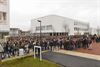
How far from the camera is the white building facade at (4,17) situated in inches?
1123

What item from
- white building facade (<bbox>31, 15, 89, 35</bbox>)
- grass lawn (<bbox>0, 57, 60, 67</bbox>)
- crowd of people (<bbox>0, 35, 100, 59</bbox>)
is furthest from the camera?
white building facade (<bbox>31, 15, 89, 35</bbox>)

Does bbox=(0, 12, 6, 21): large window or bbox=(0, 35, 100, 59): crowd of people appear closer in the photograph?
bbox=(0, 35, 100, 59): crowd of people

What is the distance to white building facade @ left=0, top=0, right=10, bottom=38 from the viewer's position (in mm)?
28519

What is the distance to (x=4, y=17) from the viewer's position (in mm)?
29531

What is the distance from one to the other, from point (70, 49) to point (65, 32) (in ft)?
220

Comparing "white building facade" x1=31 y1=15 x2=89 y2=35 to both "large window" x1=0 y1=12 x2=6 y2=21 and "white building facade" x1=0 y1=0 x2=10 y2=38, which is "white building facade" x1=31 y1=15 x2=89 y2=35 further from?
"large window" x1=0 y1=12 x2=6 y2=21

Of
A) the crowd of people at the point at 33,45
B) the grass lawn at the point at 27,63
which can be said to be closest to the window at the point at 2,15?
the crowd of people at the point at 33,45

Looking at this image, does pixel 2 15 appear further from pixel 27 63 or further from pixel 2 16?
pixel 27 63

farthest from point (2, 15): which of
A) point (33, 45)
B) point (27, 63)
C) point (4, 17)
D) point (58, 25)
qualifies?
point (58, 25)

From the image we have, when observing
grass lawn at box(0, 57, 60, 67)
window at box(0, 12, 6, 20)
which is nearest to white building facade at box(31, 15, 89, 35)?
window at box(0, 12, 6, 20)

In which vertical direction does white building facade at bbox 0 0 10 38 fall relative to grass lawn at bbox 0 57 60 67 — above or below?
above

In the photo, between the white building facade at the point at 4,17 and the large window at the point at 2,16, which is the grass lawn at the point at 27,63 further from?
the large window at the point at 2,16

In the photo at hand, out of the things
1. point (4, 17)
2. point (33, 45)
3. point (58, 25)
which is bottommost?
point (33, 45)

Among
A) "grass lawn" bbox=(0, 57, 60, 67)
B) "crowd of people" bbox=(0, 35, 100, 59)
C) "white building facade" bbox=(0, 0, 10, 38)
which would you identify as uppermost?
"white building facade" bbox=(0, 0, 10, 38)
